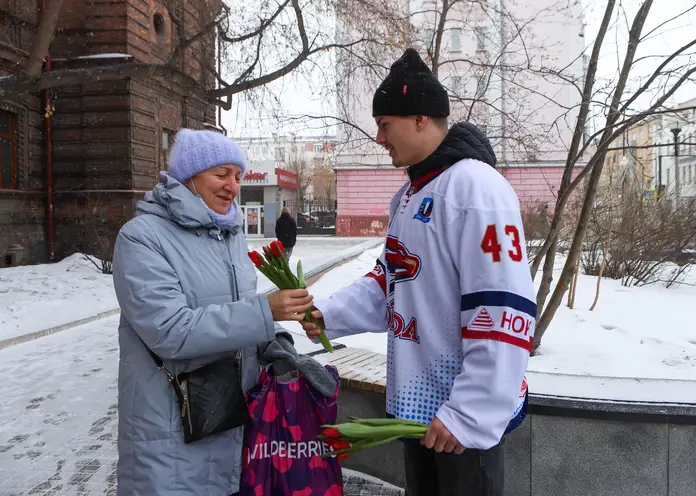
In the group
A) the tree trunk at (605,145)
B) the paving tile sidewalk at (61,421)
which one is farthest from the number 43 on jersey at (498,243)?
the tree trunk at (605,145)

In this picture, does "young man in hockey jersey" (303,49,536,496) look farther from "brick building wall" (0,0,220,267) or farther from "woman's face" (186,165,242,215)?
"brick building wall" (0,0,220,267)

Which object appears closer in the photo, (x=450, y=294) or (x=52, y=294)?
(x=450, y=294)

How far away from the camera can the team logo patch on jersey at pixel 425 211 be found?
5.57ft

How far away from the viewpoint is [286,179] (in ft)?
129

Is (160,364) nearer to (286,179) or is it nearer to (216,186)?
(216,186)

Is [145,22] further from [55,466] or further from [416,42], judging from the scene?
[55,466]

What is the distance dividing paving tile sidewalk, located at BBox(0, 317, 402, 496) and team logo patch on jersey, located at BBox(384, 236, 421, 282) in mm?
1835

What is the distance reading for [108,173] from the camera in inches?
599

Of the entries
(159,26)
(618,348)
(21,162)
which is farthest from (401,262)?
(159,26)

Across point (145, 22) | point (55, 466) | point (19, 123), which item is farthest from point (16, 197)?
point (55, 466)

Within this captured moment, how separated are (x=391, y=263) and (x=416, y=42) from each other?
890 centimetres

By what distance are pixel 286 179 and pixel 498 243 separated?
38.4 meters

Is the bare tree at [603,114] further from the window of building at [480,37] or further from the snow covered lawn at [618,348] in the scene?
the window of building at [480,37]

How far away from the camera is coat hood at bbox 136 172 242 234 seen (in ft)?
6.43
